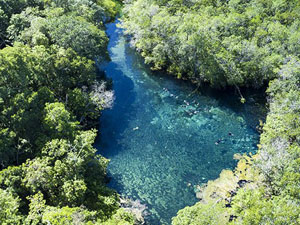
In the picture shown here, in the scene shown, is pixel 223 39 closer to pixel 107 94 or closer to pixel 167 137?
pixel 167 137

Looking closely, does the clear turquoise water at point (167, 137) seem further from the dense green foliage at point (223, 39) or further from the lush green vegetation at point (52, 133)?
the lush green vegetation at point (52, 133)

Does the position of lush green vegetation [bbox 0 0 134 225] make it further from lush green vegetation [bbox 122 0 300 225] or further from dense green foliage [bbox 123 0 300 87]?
dense green foliage [bbox 123 0 300 87]

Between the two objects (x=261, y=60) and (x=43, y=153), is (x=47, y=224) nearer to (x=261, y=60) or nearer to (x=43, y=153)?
(x=43, y=153)

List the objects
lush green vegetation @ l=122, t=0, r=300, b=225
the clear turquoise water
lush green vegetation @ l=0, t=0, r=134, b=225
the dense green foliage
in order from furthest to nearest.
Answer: the dense green foliage, the clear turquoise water, lush green vegetation @ l=0, t=0, r=134, b=225, lush green vegetation @ l=122, t=0, r=300, b=225

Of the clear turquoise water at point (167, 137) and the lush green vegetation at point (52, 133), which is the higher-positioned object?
the lush green vegetation at point (52, 133)

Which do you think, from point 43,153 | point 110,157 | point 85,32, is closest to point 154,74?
point 85,32

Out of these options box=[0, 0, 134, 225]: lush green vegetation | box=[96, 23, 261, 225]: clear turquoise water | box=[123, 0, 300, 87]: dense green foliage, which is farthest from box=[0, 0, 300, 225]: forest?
box=[96, 23, 261, 225]: clear turquoise water

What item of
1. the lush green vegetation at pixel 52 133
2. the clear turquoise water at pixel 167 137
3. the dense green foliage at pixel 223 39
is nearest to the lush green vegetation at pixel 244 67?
the dense green foliage at pixel 223 39

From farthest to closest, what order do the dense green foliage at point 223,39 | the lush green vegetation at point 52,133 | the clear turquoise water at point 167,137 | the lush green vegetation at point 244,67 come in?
1. the dense green foliage at point 223,39
2. the clear turquoise water at point 167,137
3. the lush green vegetation at point 52,133
4. the lush green vegetation at point 244,67
